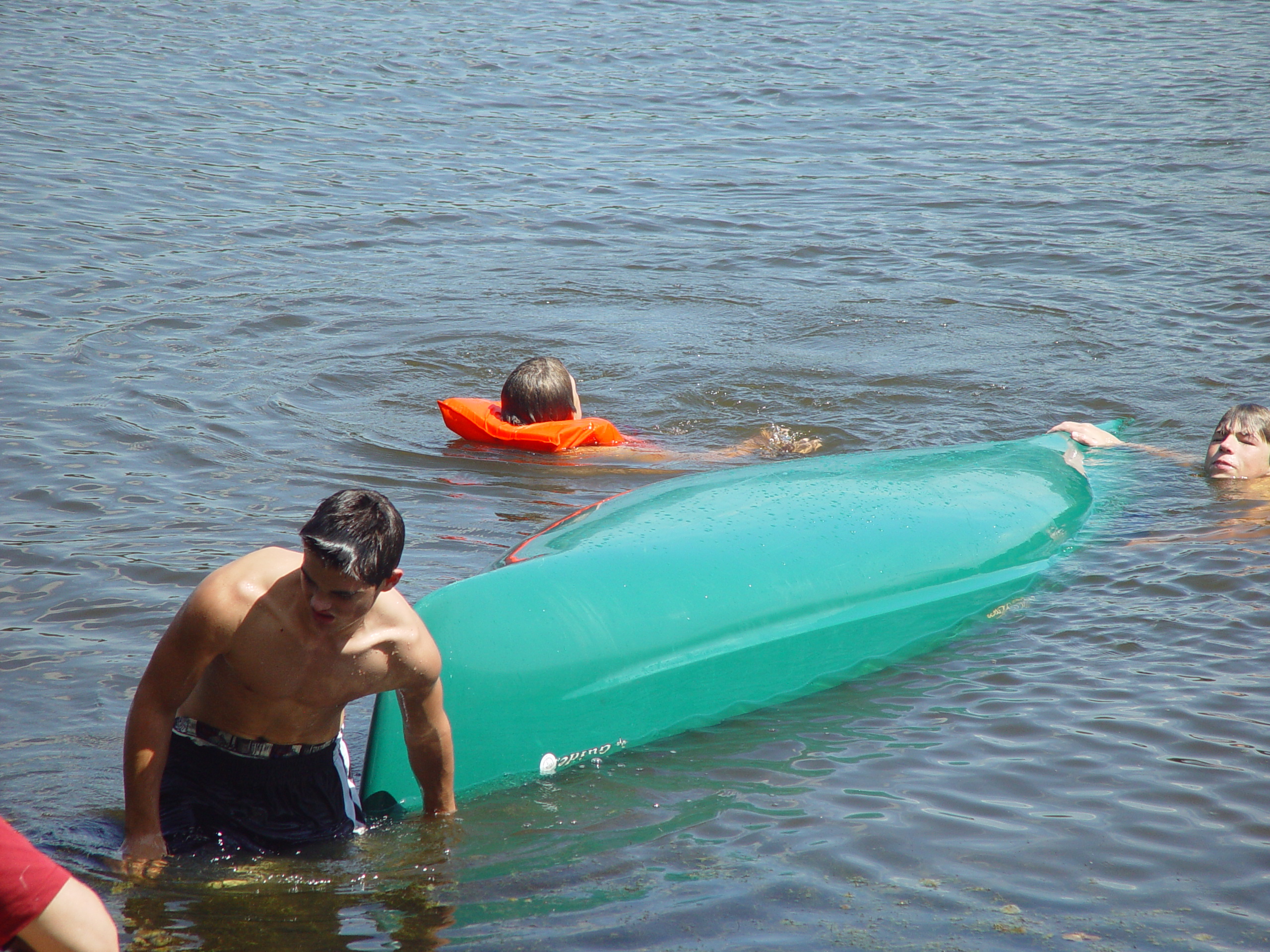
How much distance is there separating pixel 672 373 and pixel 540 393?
172 cm

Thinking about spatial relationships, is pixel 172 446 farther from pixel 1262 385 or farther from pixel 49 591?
pixel 1262 385

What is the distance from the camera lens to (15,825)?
118 inches

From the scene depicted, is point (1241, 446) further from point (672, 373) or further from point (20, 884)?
point (20, 884)

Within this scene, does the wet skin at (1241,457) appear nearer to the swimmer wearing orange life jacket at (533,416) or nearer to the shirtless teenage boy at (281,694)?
the swimmer wearing orange life jacket at (533,416)

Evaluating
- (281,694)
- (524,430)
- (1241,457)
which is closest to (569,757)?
(281,694)

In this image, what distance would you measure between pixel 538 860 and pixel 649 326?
227 inches

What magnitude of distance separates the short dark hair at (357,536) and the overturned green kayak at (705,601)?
2.51 ft

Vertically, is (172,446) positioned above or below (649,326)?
below

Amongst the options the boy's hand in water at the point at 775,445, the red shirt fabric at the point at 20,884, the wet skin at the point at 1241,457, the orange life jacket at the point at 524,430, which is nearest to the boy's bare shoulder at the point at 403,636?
the red shirt fabric at the point at 20,884

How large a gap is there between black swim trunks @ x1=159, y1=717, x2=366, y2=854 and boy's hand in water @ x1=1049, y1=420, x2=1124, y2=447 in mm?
4387

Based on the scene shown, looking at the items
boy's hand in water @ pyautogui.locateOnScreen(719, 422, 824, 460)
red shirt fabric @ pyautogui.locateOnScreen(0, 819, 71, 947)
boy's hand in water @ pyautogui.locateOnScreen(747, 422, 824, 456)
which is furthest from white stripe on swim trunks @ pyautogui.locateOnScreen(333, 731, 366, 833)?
boy's hand in water @ pyautogui.locateOnScreen(747, 422, 824, 456)

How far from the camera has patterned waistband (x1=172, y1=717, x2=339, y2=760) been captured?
9.28ft

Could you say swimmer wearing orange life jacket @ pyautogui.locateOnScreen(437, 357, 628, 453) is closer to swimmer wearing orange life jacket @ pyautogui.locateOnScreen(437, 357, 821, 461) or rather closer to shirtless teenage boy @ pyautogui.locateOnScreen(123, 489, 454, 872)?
swimmer wearing orange life jacket @ pyautogui.locateOnScreen(437, 357, 821, 461)

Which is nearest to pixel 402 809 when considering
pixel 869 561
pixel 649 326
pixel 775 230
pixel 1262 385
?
pixel 869 561
